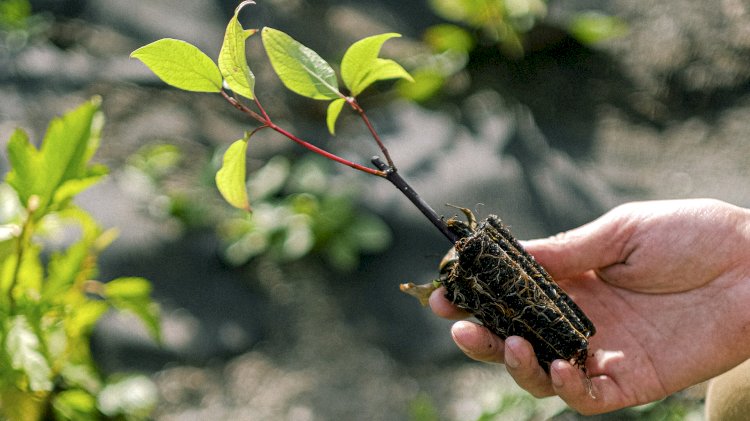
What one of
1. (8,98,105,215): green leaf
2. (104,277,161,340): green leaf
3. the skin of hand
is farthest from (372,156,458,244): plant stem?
(104,277,161,340): green leaf

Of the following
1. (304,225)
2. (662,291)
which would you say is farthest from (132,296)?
(662,291)

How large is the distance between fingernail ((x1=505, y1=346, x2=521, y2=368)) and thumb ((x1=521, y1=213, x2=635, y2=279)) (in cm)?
28

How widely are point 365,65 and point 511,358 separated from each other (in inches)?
21.0

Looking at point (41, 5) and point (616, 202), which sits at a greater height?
point (616, 202)

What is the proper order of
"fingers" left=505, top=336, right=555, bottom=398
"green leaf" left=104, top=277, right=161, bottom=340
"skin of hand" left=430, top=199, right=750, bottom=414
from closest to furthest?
"fingers" left=505, top=336, right=555, bottom=398, "skin of hand" left=430, top=199, right=750, bottom=414, "green leaf" left=104, top=277, right=161, bottom=340

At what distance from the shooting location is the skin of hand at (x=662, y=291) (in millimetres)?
1374

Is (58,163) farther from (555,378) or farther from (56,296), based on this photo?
(555,378)

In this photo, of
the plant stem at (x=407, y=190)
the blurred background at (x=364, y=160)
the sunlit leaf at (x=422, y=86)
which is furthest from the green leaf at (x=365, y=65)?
the sunlit leaf at (x=422, y=86)

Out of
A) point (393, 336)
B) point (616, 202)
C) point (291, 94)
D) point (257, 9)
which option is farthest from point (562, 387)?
point (257, 9)

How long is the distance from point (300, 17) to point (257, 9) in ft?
0.58

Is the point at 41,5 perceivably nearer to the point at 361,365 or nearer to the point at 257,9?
the point at 257,9

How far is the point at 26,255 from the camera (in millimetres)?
1637

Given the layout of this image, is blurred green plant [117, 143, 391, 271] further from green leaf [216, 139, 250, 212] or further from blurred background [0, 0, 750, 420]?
green leaf [216, 139, 250, 212]

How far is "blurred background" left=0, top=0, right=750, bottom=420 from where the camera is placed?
203cm
